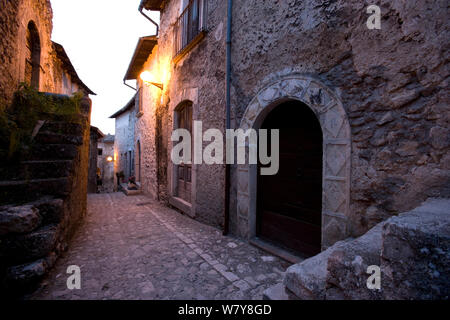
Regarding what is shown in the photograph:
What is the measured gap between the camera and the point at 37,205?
2.36 metres

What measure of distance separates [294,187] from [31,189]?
3187mm

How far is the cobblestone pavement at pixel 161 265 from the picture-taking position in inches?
83.7

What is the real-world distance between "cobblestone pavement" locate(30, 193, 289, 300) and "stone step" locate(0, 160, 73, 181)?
107 cm

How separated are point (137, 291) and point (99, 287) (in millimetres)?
399

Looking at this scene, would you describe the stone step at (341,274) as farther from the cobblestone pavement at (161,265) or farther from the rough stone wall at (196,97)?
the rough stone wall at (196,97)

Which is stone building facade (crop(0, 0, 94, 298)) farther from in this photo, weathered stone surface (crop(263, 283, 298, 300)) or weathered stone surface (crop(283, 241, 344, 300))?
weathered stone surface (crop(283, 241, 344, 300))

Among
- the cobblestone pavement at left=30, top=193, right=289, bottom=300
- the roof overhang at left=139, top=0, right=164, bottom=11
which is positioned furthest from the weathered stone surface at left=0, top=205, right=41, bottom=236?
the roof overhang at left=139, top=0, right=164, bottom=11

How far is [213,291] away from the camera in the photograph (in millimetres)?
2158

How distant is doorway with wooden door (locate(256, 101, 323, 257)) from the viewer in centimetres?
269

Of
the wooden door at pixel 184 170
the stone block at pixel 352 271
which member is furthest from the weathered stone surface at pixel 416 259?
the wooden door at pixel 184 170

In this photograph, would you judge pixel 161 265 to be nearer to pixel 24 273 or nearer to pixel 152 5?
pixel 24 273

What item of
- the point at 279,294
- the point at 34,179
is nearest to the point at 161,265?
the point at 279,294

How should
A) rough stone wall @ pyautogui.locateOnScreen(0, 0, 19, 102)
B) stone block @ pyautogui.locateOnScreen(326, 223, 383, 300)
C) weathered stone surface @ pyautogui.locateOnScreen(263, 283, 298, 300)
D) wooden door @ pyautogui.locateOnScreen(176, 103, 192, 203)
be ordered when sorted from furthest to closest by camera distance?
wooden door @ pyautogui.locateOnScreen(176, 103, 192, 203) < rough stone wall @ pyautogui.locateOnScreen(0, 0, 19, 102) < weathered stone surface @ pyautogui.locateOnScreen(263, 283, 298, 300) < stone block @ pyautogui.locateOnScreen(326, 223, 383, 300)
